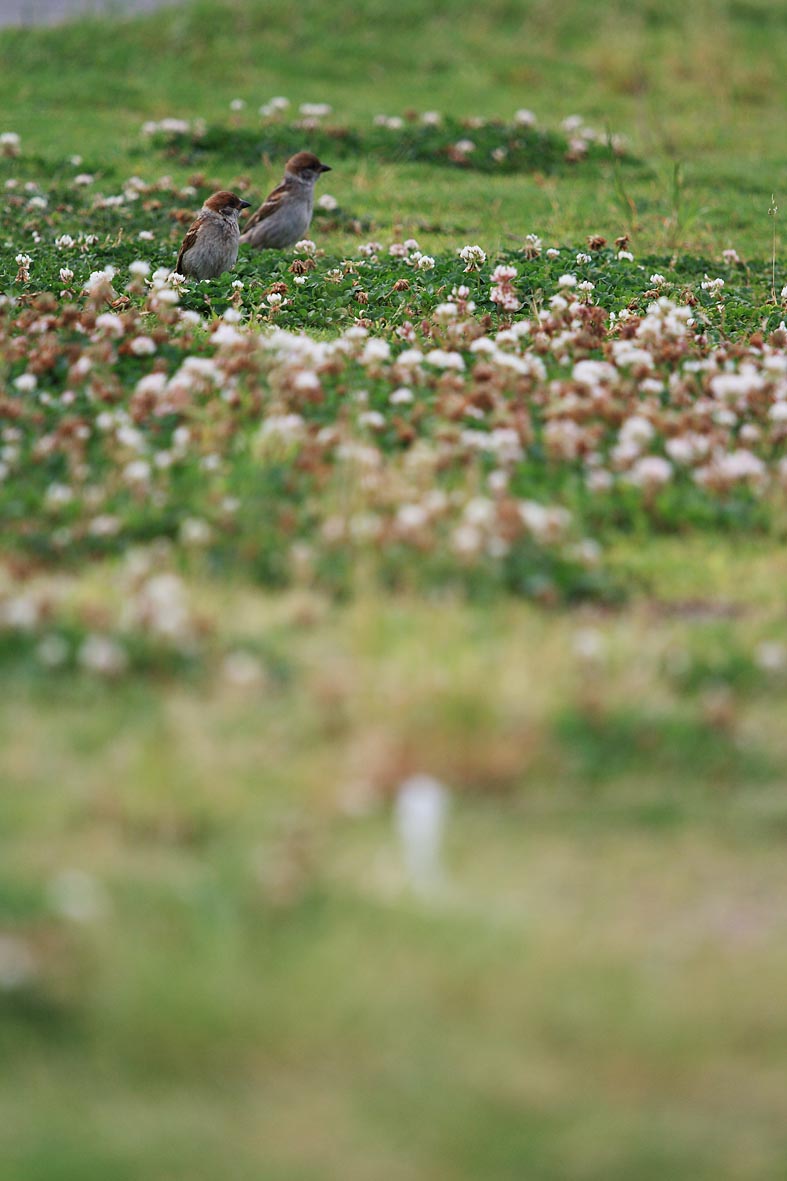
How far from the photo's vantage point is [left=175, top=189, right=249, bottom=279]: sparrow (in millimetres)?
13562

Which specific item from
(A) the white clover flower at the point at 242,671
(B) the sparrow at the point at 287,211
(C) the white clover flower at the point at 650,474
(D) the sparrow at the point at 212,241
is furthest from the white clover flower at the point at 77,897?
(B) the sparrow at the point at 287,211

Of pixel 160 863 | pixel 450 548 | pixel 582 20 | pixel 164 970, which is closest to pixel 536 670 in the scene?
pixel 450 548

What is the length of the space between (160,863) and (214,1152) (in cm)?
134

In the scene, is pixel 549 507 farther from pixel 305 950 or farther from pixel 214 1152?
pixel 214 1152

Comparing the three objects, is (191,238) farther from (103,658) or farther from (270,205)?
(103,658)

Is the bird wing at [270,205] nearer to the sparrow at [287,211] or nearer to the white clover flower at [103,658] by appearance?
the sparrow at [287,211]

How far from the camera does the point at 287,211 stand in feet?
50.1

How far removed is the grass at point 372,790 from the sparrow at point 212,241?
278 centimetres

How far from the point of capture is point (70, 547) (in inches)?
297

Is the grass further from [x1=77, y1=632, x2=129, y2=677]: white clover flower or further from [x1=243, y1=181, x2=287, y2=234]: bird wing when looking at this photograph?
[x1=243, y1=181, x2=287, y2=234]: bird wing

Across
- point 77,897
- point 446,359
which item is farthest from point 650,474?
point 77,897

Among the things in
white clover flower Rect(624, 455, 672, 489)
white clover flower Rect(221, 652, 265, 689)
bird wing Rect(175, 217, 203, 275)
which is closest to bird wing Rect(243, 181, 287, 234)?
bird wing Rect(175, 217, 203, 275)

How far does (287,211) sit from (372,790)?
10.7 m

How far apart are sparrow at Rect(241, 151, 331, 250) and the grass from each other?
4.53m
